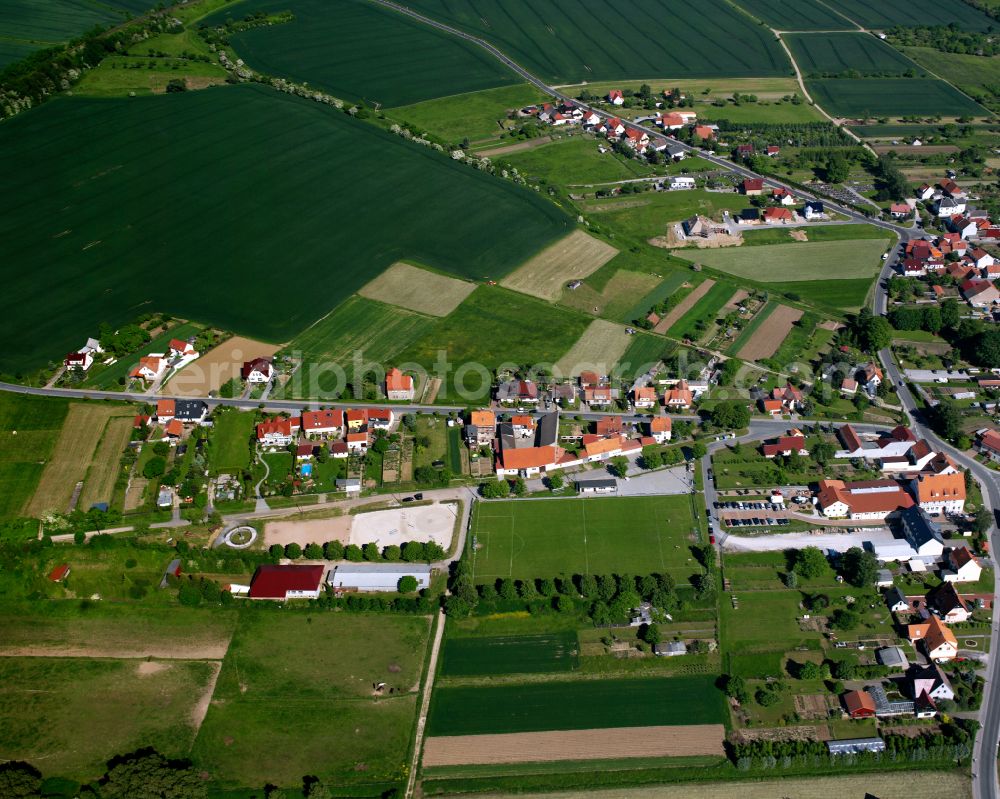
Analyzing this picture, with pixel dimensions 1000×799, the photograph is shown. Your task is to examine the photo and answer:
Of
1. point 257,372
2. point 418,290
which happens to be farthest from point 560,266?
point 257,372

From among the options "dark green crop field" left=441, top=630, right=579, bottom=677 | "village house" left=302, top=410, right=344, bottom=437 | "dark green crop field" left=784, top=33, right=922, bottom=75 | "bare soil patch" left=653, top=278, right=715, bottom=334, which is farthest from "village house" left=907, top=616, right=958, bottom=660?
"dark green crop field" left=784, top=33, right=922, bottom=75

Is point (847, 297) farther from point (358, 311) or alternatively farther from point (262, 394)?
point (262, 394)

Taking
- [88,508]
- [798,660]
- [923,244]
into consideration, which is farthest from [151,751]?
[923,244]

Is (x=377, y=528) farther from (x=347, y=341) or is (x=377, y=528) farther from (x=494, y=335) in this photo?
(x=494, y=335)

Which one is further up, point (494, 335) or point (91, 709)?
point (494, 335)

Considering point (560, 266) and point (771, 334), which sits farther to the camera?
point (560, 266)

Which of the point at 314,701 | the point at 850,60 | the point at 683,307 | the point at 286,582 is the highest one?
the point at 850,60

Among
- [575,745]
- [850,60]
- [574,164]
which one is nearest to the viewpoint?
[575,745]

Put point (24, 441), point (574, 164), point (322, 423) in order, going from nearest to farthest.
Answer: point (24, 441) < point (322, 423) < point (574, 164)
